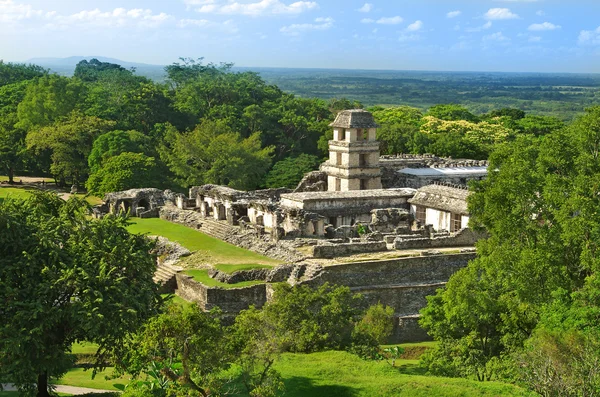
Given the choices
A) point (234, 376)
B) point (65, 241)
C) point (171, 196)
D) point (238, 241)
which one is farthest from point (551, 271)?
point (171, 196)

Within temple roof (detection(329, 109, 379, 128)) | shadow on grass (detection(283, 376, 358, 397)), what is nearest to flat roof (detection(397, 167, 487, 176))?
temple roof (detection(329, 109, 379, 128))

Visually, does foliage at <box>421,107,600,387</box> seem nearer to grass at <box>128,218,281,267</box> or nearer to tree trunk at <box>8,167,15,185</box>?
grass at <box>128,218,281,267</box>

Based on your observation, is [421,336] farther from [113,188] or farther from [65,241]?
[113,188]

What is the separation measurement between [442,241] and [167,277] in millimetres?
12216

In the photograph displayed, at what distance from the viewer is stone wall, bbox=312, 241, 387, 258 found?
35.4 meters

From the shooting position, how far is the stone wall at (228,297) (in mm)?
32375

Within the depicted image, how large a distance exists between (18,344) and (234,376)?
18.2 ft

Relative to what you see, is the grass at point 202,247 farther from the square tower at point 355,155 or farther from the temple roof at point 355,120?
the temple roof at point 355,120

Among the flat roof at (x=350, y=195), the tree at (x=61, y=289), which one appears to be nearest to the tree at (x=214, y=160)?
the flat roof at (x=350, y=195)

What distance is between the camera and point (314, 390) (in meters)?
22.4

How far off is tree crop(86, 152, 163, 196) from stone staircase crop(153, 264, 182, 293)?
698 inches

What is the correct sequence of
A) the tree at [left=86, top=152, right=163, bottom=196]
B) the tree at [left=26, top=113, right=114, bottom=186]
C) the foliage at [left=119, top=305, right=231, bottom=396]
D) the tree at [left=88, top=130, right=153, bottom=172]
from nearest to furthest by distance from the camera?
the foliage at [left=119, top=305, right=231, bottom=396]
the tree at [left=86, top=152, right=163, bottom=196]
the tree at [left=88, top=130, right=153, bottom=172]
the tree at [left=26, top=113, right=114, bottom=186]

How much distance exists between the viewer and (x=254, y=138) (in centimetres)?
6259

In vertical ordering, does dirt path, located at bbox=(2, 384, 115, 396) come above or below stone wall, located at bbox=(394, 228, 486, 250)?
below
